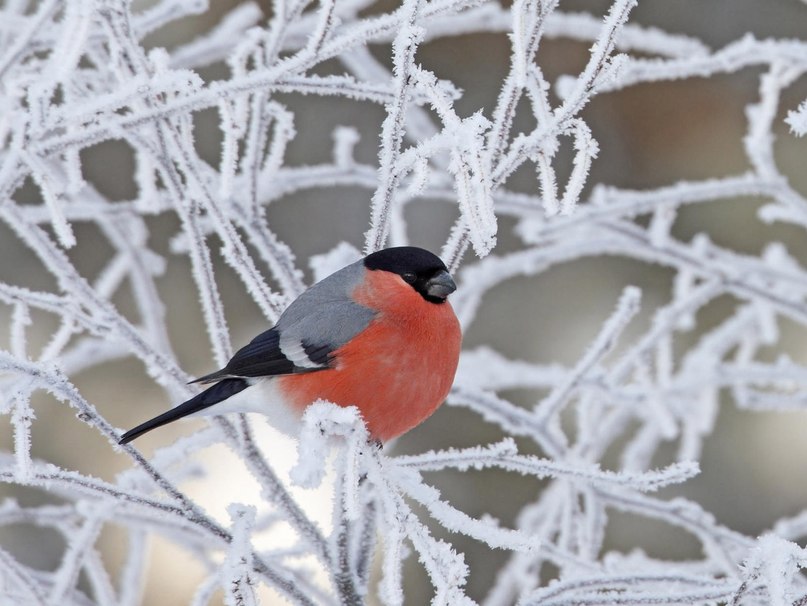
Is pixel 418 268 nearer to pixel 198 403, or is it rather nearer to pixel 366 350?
pixel 366 350

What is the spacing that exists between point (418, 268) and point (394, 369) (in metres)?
0.25

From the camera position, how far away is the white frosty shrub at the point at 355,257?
5.06 ft

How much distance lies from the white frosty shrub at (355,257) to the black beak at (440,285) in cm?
19

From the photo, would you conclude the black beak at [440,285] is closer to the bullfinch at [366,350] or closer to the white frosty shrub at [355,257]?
the bullfinch at [366,350]

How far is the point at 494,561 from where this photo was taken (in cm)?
522

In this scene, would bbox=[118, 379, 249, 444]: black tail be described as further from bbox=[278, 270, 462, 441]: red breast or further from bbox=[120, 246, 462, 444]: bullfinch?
bbox=[278, 270, 462, 441]: red breast

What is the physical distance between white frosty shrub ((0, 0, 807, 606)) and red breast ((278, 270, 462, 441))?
11cm

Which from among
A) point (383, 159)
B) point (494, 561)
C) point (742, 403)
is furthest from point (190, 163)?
point (494, 561)

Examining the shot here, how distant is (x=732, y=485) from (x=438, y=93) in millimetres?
4327

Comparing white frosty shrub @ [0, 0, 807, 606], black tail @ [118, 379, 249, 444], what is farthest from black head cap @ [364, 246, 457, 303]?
black tail @ [118, 379, 249, 444]

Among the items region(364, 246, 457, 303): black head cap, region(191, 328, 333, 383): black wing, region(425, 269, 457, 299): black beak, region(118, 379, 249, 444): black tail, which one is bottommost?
region(118, 379, 249, 444): black tail

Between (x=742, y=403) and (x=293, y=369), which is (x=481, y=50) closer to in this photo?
(x=742, y=403)

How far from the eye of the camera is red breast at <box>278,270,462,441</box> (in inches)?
88.7

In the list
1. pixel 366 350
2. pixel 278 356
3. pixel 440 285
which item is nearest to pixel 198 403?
pixel 278 356
